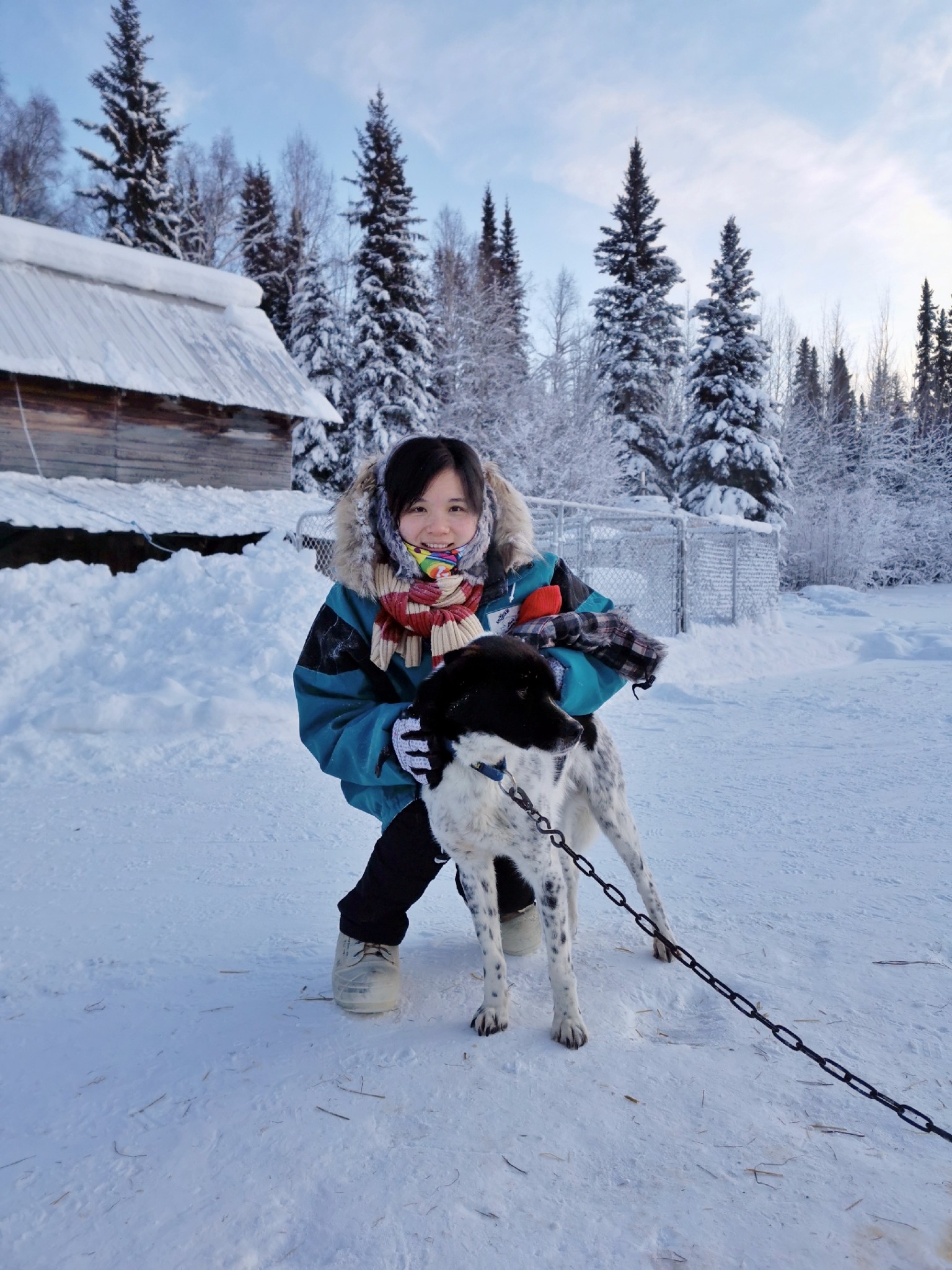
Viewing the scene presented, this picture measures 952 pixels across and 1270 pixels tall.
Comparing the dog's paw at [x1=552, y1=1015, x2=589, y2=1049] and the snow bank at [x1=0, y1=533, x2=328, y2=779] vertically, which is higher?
the snow bank at [x1=0, y1=533, x2=328, y2=779]

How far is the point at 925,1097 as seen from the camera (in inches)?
62.9

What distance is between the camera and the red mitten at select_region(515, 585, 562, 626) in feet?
7.40

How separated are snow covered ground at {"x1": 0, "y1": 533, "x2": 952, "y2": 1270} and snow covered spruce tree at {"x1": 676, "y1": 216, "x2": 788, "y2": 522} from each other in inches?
764

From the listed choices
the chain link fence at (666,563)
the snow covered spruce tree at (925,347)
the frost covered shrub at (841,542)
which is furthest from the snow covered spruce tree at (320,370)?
the snow covered spruce tree at (925,347)

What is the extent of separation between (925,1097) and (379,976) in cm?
131

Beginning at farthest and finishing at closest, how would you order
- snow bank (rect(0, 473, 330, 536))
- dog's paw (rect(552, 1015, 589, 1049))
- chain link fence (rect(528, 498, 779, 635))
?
snow bank (rect(0, 473, 330, 536)) < chain link fence (rect(528, 498, 779, 635)) < dog's paw (rect(552, 1015, 589, 1049))

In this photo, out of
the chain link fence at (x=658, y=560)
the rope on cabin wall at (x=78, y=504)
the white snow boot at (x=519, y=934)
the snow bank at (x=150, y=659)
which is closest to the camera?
the white snow boot at (x=519, y=934)

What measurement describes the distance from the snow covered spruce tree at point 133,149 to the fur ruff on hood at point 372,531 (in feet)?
84.2

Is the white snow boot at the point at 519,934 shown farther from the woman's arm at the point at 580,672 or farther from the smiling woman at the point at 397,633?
the woman's arm at the point at 580,672

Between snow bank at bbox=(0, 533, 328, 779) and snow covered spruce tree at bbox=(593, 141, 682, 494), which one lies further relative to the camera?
snow covered spruce tree at bbox=(593, 141, 682, 494)

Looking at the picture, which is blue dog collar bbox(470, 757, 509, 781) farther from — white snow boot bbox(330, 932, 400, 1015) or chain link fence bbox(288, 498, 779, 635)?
chain link fence bbox(288, 498, 779, 635)

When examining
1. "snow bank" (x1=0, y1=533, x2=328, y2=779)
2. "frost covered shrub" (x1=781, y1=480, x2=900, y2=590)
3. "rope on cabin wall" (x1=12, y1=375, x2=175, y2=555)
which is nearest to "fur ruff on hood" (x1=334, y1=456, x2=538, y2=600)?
"snow bank" (x1=0, y1=533, x2=328, y2=779)

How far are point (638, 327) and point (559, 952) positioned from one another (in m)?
28.0

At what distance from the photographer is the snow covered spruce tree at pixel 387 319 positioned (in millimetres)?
21703
